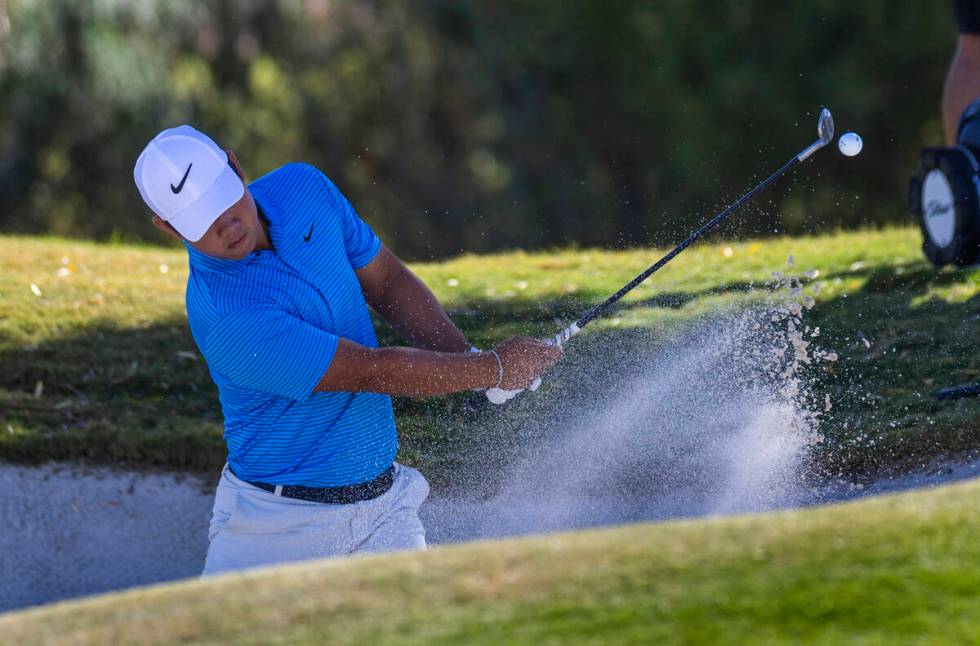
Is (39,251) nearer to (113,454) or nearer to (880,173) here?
(113,454)

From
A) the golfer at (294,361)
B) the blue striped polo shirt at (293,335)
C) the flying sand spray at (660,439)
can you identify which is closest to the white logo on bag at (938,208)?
the flying sand spray at (660,439)

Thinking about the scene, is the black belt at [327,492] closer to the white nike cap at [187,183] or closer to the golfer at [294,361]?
the golfer at [294,361]

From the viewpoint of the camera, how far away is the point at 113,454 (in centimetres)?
577

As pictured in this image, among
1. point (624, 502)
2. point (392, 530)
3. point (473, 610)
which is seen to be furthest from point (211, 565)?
point (624, 502)

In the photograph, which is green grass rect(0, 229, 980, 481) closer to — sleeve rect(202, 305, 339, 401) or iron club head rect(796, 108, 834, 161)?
iron club head rect(796, 108, 834, 161)

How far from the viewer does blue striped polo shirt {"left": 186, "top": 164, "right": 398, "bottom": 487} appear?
352 centimetres

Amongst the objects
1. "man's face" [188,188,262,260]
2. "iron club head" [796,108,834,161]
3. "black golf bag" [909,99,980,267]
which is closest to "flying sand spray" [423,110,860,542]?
"black golf bag" [909,99,980,267]

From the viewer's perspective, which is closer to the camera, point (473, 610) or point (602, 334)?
point (473, 610)

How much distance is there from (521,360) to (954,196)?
2.67m

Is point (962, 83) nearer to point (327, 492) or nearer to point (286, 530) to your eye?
point (327, 492)

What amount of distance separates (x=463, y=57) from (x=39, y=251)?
12.2m

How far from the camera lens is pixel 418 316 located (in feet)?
13.6

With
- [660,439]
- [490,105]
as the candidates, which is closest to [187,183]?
[660,439]

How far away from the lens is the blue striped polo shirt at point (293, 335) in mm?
3516
